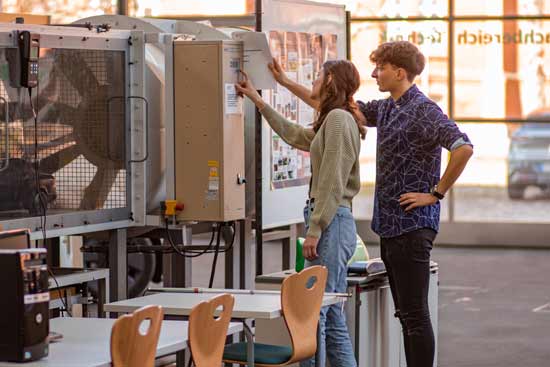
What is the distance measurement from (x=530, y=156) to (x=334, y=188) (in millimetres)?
9706

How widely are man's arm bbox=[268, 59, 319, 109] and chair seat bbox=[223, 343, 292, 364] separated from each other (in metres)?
1.48

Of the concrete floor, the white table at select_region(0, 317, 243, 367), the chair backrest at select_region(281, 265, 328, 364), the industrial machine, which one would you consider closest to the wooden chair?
the chair backrest at select_region(281, 265, 328, 364)

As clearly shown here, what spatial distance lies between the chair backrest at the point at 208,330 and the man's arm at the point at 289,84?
6.64 feet

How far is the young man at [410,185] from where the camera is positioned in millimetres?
5770

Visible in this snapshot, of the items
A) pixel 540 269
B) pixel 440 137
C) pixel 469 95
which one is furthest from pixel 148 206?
pixel 469 95

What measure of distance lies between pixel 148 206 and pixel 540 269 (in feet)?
23.6

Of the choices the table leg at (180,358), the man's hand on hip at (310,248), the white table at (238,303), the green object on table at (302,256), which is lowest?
the table leg at (180,358)

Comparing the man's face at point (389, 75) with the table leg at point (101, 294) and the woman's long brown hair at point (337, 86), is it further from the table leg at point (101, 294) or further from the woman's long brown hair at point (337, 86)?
the table leg at point (101, 294)

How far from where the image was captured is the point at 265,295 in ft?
18.3

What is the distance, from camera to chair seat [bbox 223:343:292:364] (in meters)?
5.43

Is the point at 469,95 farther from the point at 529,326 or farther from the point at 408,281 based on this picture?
the point at 408,281

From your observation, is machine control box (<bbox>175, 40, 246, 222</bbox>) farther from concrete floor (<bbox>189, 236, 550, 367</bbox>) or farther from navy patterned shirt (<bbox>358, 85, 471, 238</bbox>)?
concrete floor (<bbox>189, 236, 550, 367</bbox>)

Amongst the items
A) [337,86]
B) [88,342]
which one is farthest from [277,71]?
[88,342]

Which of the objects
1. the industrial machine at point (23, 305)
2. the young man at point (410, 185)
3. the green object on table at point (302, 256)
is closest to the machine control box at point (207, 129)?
the green object on table at point (302, 256)
